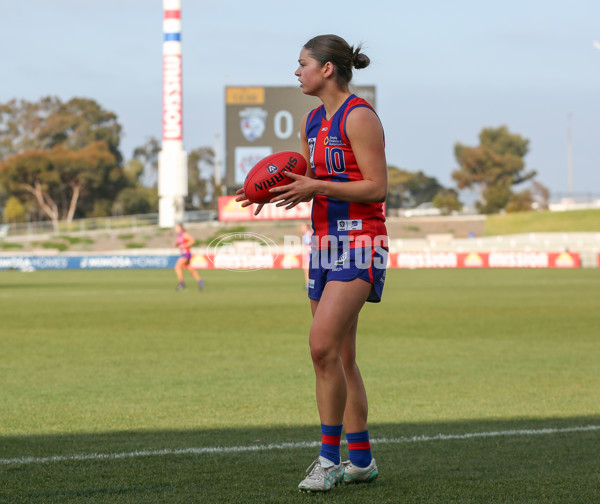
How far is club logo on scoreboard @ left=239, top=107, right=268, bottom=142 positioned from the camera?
52875 mm

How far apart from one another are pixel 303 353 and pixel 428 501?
7699 mm

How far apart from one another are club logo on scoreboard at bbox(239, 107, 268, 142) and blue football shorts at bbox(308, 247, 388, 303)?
47.9 m

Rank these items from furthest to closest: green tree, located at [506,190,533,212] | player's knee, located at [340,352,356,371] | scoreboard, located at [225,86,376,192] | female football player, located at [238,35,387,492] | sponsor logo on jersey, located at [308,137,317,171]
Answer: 1. green tree, located at [506,190,533,212]
2. scoreboard, located at [225,86,376,192]
3. player's knee, located at [340,352,356,371]
4. sponsor logo on jersey, located at [308,137,317,171]
5. female football player, located at [238,35,387,492]

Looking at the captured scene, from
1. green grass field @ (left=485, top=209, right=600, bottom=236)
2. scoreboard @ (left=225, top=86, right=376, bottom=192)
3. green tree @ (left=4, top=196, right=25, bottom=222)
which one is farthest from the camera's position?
green tree @ (left=4, top=196, right=25, bottom=222)

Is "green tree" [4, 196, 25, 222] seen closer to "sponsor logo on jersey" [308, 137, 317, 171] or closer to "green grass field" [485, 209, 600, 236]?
"green grass field" [485, 209, 600, 236]

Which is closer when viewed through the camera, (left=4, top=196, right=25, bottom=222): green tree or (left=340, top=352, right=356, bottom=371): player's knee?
(left=340, top=352, right=356, bottom=371): player's knee


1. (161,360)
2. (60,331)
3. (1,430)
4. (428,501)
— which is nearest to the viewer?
(428,501)

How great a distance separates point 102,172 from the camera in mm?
97062

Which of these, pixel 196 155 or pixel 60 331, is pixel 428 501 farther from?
pixel 196 155

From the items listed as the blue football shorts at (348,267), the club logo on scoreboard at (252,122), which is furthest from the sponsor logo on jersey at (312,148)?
the club logo on scoreboard at (252,122)

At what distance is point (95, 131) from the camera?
10725 cm

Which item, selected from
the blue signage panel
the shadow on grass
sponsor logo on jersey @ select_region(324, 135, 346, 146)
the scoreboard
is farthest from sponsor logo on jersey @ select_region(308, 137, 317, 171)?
the scoreboard

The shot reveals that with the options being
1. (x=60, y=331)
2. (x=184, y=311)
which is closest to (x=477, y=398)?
(x=60, y=331)

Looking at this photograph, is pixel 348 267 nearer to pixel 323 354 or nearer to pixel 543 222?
pixel 323 354
